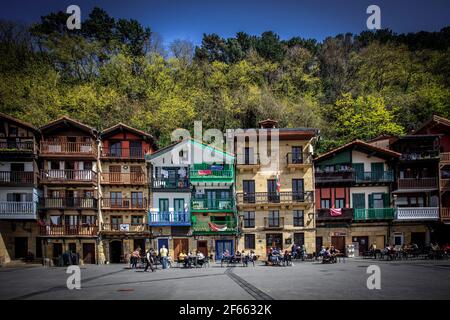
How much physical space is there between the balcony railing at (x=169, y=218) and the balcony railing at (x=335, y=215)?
12422 mm

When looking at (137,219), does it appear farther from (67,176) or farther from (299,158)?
(299,158)

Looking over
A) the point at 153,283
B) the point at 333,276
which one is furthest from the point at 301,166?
the point at 153,283

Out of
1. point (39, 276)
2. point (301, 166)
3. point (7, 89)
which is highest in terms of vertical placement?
point (7, 89)

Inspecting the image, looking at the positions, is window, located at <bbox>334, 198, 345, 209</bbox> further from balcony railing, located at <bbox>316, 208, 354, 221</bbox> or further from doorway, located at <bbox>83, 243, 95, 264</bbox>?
doorway, located at <bbox>83, 243, 95, 264</bbox>

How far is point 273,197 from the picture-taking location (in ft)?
158

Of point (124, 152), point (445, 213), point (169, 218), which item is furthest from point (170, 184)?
point (445, 213)

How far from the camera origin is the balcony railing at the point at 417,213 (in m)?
47.6

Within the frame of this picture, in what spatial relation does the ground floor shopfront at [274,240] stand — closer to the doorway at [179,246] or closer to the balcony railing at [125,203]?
the doorway at [179,246]

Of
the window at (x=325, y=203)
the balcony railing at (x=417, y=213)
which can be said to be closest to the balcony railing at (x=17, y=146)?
the window at (x=325, y=203)

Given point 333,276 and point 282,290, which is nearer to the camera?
point 282,290

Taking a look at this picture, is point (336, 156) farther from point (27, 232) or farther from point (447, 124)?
point (27, 232)

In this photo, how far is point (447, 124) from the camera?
5012cm

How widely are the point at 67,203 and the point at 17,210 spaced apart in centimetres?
424

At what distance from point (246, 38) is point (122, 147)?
125 ft
